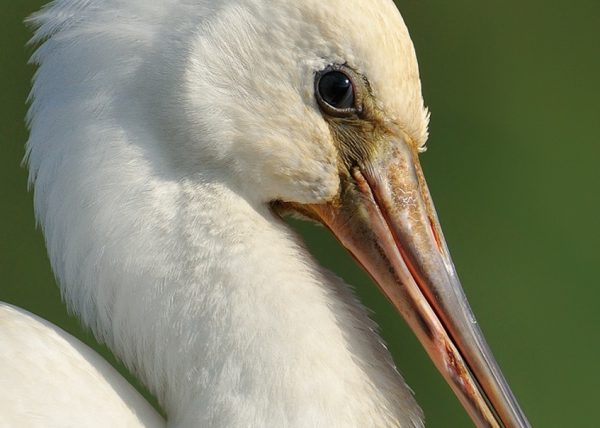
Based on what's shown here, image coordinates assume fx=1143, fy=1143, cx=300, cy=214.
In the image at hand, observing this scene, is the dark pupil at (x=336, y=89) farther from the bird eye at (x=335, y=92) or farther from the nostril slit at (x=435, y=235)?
the nostril slit at (x=435, y=235)

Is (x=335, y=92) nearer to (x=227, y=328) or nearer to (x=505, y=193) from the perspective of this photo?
(x=227, y=328)

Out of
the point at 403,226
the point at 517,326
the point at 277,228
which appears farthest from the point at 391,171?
the point at 517,326

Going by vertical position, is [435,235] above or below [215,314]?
above

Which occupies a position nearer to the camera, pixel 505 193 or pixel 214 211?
pixel 214 211

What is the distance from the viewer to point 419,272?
1.73m

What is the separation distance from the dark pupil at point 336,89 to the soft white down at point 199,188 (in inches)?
0.8

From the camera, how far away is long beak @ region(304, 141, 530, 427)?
173cm

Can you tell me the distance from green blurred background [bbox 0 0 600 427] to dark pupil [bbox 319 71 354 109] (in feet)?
5.41

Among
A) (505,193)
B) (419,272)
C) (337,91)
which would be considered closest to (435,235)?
(419,272)

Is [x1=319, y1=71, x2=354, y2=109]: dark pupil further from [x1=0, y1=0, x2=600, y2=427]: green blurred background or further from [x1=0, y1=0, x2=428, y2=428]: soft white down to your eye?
[x1=0, y1=0, x2=600, y2=427]: green blurred background

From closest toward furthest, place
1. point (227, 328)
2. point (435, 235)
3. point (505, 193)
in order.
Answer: point (227, 328)
point (435, 235)
point (505, 193)

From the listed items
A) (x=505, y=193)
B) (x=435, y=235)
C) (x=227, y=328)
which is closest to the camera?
(x=227, y=328)

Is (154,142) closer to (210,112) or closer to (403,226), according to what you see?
(210,112)

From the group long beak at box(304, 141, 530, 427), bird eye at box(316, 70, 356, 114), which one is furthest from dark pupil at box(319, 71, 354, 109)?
long beak at box(304, 141, 530, 427)
